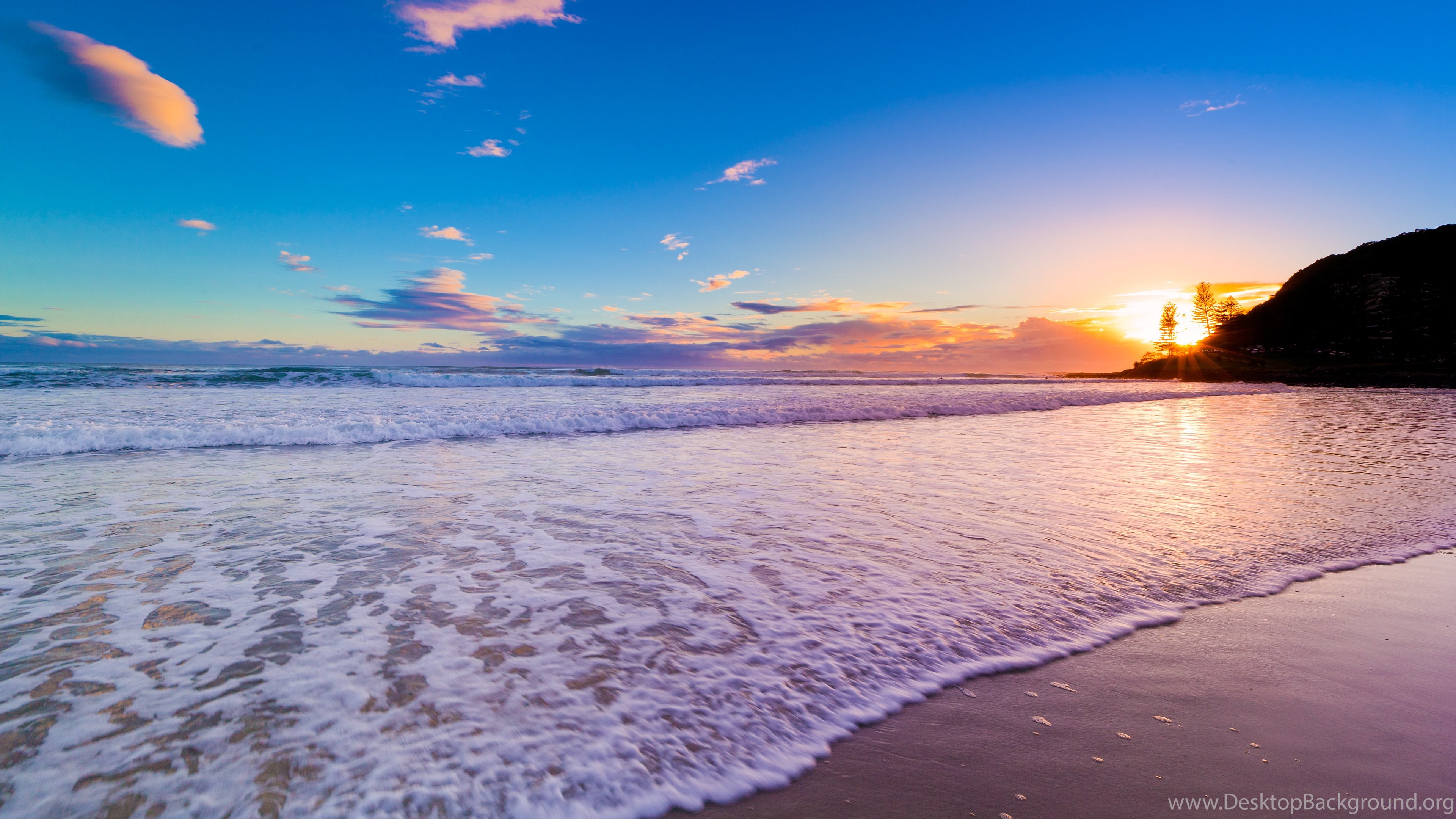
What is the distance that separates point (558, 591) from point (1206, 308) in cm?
9811

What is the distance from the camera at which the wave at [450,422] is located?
9.19 meters

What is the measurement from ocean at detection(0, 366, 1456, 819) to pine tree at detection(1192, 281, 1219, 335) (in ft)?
275

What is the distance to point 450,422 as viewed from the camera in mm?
11844

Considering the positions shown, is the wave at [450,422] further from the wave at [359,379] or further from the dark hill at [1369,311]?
the dark hill at [1369,311]

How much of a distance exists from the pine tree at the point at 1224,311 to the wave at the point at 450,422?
74.6 meters

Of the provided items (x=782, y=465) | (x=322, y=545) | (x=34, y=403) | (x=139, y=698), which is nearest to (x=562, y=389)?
(x=34, y=403)

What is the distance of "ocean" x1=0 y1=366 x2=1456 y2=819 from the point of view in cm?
205

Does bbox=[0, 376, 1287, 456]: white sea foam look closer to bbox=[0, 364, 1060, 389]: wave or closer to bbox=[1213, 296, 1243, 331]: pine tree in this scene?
bbox=[0, 364, 1060, 389]: wave

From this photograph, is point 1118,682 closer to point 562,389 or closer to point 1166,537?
point 1166,537

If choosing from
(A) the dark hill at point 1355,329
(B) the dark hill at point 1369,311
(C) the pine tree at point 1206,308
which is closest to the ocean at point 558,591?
(A) the dark hill at point 1355,329

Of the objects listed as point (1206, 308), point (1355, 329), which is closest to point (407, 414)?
point (1355, 329)

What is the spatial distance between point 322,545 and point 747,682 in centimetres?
404

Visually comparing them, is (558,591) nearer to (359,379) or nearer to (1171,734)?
(1171,734)

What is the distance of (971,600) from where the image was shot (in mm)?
3482
